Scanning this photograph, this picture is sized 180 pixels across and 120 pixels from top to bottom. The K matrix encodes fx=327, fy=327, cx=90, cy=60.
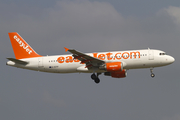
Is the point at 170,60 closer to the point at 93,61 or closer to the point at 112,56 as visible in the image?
the point at 112,56

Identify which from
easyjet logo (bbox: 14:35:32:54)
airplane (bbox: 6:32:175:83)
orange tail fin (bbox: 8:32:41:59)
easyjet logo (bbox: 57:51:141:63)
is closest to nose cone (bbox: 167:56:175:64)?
airplane (bbox: 6:32:175:83)

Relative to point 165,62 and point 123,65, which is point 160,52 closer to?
point 165,62

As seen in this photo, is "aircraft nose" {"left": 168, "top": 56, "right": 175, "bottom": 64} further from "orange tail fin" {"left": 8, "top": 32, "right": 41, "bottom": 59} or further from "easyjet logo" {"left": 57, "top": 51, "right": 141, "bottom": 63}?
"orange tail fin" {"left": 8, "top": 32, "right": 41, "bottom": 59}

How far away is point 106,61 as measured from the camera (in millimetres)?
50594

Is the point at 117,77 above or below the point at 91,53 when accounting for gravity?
below

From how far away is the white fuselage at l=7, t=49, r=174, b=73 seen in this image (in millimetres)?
49781

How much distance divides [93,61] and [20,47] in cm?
1444

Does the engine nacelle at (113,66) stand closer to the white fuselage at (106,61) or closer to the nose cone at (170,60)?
the white fuselage at (106,61)

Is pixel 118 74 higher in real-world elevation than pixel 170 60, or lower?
lower

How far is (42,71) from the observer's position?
54125 mm

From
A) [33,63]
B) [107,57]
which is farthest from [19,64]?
[107,57]

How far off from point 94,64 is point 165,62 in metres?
10.9

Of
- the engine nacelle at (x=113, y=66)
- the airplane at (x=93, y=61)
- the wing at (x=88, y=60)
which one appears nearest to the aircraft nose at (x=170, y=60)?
the airplane at (x=93, y=61)

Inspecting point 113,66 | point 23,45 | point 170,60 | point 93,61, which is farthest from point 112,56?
point 23,45
